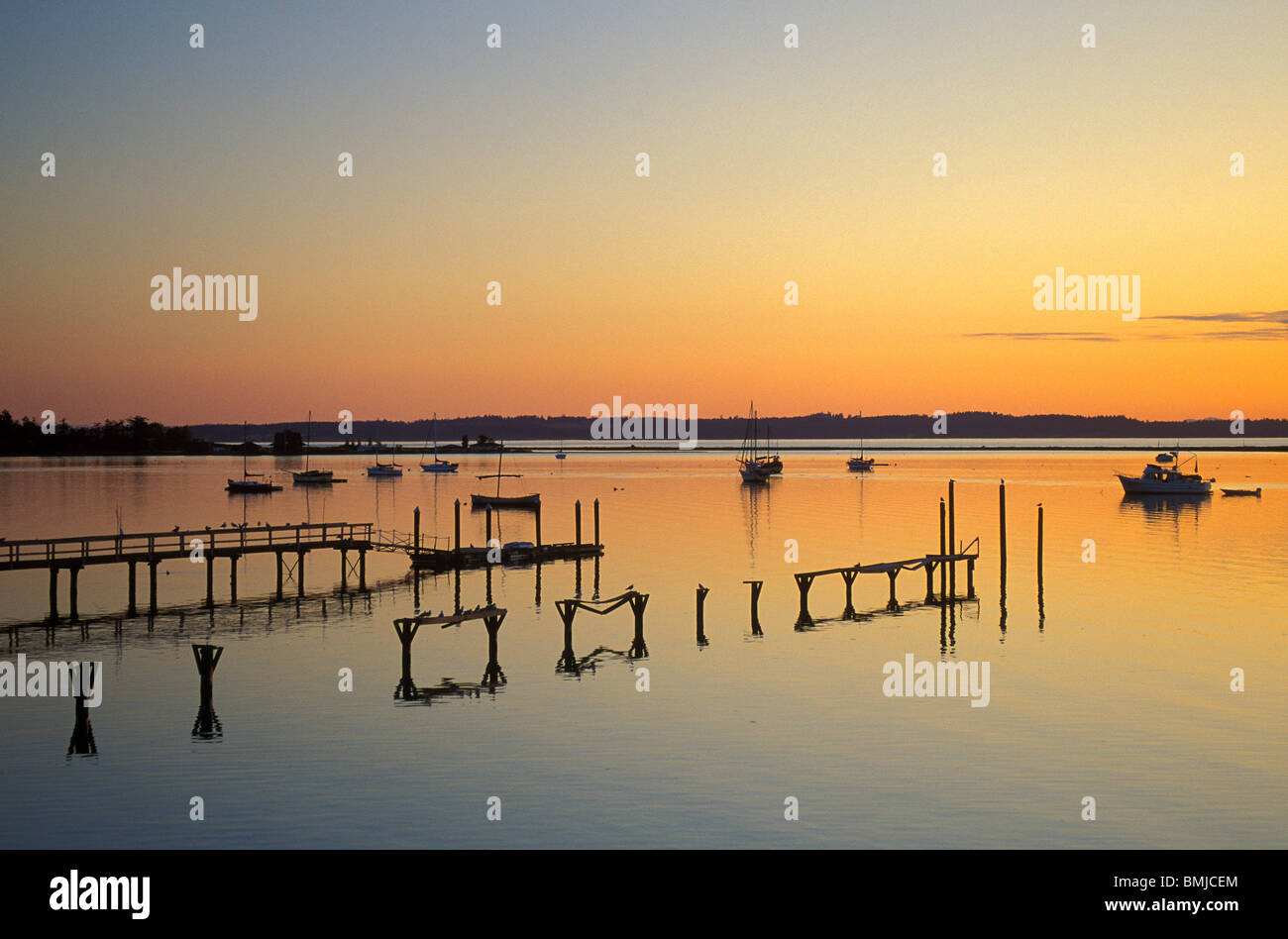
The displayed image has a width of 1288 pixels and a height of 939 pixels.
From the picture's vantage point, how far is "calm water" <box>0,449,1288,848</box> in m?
24.6

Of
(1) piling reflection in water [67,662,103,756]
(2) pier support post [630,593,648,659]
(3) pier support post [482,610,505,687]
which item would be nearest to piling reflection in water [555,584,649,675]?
(2) pier support post [630,593,648,659]

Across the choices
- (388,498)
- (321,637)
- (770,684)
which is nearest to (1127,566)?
(770,684)

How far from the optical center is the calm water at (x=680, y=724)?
24.6 metres

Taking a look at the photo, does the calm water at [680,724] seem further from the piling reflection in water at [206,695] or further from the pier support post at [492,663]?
the piling reflection in water at [206,695]

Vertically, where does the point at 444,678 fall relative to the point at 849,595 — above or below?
below

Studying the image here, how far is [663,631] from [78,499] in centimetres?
12790

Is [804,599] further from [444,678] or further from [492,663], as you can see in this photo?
[444,678]

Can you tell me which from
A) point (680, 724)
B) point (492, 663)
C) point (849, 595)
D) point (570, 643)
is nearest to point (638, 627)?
point (570, 643)

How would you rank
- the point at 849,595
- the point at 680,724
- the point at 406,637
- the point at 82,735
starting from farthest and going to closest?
1. the point at 849,595
2. the point at 406,637
3. the point at 680,724
4. the point at 82,735

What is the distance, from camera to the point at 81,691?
1177 inches

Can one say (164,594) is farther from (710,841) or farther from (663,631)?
(710,841)

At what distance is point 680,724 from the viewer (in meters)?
33.3

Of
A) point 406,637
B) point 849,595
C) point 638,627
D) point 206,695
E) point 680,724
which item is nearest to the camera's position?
point 206,695

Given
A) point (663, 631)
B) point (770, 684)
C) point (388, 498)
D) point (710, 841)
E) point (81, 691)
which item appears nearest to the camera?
point (710, 841)
